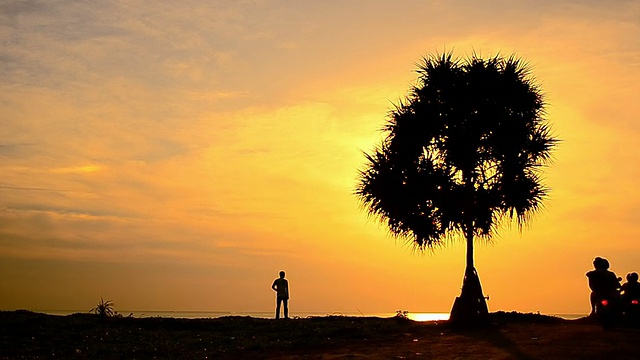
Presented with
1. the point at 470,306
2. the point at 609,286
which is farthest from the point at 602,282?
the point at 470,306

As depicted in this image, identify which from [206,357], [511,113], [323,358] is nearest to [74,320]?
[206,357]

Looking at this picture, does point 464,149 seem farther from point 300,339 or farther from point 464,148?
point 300,339

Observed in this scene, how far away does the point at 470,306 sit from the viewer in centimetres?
3188

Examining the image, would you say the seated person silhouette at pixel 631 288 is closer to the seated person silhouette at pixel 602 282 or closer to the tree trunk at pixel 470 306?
the seated person silhouette at pixel 602 282

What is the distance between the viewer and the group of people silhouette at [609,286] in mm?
25906

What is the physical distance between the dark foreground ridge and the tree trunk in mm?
697

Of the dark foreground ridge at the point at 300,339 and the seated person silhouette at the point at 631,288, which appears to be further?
the seated person silhouette at the point at 631,288

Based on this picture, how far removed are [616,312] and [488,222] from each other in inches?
418

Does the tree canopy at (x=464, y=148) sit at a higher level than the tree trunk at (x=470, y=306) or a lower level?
higher

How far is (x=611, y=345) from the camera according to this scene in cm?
2238

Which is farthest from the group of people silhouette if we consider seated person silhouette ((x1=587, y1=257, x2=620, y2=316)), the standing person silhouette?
the standing person silhouette

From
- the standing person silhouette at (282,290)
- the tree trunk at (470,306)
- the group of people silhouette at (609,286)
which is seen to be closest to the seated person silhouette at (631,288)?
the group of people silhouette at (609,286)

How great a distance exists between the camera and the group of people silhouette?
25.9 m

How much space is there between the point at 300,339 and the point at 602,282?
11.6m
